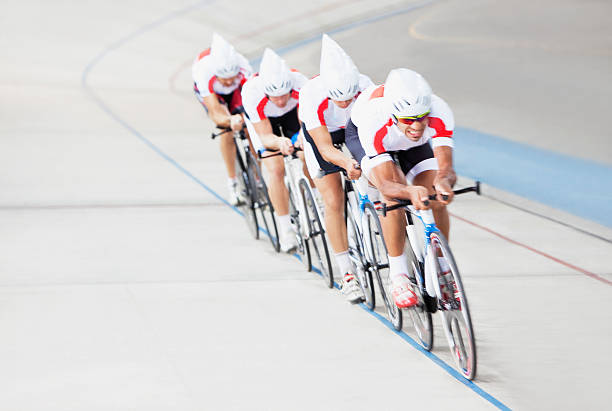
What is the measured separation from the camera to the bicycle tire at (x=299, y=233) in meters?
5.31

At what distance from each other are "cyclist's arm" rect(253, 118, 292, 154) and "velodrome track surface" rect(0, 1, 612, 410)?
2.65 ft

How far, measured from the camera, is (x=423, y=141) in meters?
4.03

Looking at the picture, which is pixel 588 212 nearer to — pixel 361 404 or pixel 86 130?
pixel 361 404

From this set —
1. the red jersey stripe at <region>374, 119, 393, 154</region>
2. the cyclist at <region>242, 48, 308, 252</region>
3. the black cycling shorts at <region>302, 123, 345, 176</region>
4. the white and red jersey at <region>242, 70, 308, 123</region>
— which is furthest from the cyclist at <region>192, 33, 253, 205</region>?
the red jersey stripe at <region>374, 119, 393, 154</region>

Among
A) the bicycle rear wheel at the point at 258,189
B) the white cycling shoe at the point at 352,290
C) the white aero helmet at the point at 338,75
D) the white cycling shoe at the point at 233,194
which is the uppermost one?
the white aero helmet at the point at 338,75

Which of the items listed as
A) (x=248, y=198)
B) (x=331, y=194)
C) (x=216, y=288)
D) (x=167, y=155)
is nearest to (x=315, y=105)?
(x=331, y=194)

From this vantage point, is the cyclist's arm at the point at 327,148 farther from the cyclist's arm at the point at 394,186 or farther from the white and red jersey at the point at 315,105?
the cyclist's arm at the point at 394,186

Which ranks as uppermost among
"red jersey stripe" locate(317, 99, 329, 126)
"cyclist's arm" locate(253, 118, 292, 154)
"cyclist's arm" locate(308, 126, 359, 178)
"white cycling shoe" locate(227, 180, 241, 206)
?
"red jersey stripe" locate(317, 99, 329, 126)

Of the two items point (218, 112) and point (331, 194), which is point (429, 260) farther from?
point (218, 112)

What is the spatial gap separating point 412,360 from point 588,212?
129 inches

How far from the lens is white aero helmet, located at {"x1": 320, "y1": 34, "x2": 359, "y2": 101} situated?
4348 mm

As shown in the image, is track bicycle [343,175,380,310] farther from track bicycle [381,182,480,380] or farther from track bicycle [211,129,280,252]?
track bicycle [211,129,280,252]

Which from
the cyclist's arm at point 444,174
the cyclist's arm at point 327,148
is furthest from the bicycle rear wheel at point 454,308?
the cyclist's arm at point 327,148

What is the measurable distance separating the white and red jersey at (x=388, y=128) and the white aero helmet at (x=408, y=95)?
0.49ft
